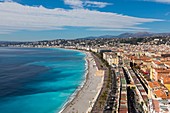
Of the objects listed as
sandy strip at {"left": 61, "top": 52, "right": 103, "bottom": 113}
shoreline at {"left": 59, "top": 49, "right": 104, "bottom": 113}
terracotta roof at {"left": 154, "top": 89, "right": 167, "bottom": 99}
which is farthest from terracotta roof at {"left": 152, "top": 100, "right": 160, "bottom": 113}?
sandy strip at {"left": 61, "top": 52, "right": 103, "bottom": 113}

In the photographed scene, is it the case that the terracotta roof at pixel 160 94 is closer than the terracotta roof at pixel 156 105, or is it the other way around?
the terracotta roof at pixel 156 105

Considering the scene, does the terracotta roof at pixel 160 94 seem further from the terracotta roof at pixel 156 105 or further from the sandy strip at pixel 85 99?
the sandy strip at pixel 85 99

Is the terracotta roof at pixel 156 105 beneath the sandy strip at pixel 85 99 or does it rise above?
above

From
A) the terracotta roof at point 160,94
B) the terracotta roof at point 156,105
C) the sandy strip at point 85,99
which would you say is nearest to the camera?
the terracotta roof at point 156,105

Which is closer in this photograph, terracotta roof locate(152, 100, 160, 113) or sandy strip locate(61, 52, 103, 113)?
terracotta roof locate(152, 100, 160, 113)

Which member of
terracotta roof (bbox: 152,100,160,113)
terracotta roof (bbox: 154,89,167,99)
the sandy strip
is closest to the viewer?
terracotta roof (bbox: 152,100,160,113)

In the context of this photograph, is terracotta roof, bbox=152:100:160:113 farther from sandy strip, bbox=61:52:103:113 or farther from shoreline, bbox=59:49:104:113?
sandy strip, bbox=61:52:103:113

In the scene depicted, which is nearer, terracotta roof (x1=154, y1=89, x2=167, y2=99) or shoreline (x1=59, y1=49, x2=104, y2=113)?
terracotta roof (x1=154, y1=89, x2=167, y2=99)

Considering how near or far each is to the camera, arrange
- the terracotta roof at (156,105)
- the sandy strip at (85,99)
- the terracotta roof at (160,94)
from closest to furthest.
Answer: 1. the terracotta roof at (156,105)
2. the terracotta roof at (160,94)
3. the sandy strip at (85,99)

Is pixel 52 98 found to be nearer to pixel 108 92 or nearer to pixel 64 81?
pixel 108 92

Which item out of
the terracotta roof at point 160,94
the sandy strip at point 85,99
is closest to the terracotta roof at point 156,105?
the terracotta roof at point 160,94

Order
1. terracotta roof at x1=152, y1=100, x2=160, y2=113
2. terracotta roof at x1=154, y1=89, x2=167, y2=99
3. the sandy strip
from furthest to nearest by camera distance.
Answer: the sandy strip → terracotta roof at x1=154, y1=89, x2=167, y2=99 → terracotta roof at x1=152, y1=100, x2=160, y2=113

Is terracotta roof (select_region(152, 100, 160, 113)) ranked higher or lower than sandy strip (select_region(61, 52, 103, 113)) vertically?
higher
